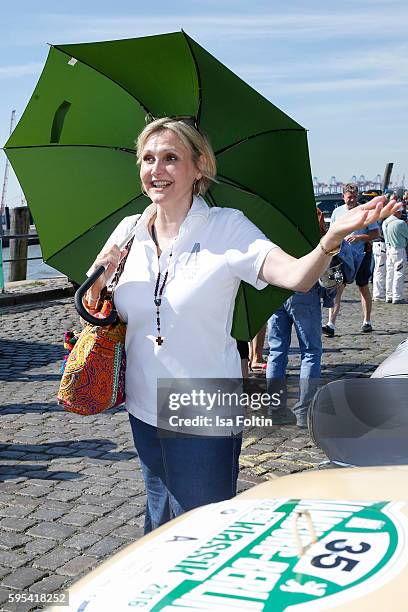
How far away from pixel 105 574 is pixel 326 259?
4.08 feet

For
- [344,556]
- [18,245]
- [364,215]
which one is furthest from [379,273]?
[344,556]

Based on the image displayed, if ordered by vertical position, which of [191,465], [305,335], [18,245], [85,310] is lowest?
[191,465]

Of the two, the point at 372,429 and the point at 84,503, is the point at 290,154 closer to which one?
the point at 372,429

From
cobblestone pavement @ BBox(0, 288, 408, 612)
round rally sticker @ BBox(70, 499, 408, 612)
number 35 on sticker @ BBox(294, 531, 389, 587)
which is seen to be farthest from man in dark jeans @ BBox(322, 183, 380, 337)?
number 35 on sticker @ BBox(294, 531, 389, 587)

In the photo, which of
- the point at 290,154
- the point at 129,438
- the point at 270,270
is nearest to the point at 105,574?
the point at 270,270

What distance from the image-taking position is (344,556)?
1797mm

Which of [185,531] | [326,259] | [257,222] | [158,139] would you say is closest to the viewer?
[185,531]

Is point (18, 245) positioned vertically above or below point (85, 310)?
above

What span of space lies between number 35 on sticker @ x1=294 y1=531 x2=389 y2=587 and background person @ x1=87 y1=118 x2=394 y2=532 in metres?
1.11

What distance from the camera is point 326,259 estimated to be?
2.83 meters

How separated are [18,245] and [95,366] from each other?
1871 centimetres

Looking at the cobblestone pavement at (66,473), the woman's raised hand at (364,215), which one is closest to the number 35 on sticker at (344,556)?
the woman's raised hand at (364,215)

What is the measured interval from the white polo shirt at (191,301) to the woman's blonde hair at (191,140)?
0.13 meters

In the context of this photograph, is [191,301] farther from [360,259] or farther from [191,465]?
[360,259]
